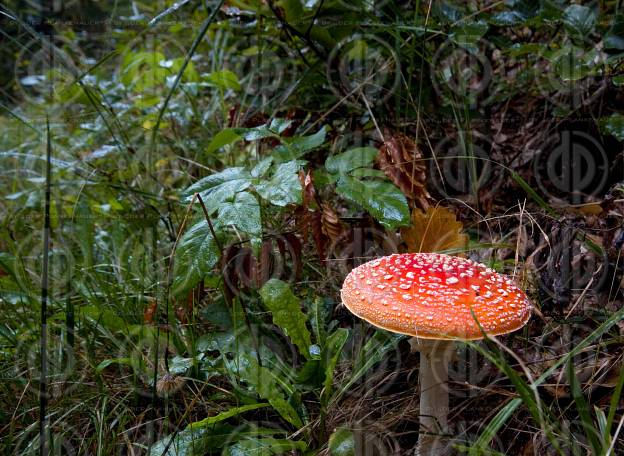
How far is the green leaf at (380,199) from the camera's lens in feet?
6.23

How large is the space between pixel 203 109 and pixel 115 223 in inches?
63.5

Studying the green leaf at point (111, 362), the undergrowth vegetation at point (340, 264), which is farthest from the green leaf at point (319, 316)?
the green leaf at point (111, 362)

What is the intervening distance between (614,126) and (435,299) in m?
1.39

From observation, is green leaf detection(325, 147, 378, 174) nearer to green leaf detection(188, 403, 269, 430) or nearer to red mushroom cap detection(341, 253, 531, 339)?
red mushroom cap detection(341, 253, 531, 339)

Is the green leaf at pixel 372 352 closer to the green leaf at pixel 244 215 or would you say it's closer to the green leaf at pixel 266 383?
the green leaf at pixel 266 383

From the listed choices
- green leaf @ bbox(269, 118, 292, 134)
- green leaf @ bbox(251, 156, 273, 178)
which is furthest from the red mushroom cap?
green leaf @ bbox(269, 118, 292, 134)

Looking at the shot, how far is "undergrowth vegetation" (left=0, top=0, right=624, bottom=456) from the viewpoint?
183 centimetres

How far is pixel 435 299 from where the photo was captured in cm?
154

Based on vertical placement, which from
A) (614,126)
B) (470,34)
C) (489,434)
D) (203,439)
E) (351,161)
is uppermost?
(470,34)

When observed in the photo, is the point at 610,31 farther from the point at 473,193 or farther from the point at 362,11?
the point at 362,11

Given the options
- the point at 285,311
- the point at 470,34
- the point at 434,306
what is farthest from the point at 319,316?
the point at 470,34

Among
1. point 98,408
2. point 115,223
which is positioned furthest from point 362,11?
point 98,408

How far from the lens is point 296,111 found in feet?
9.07

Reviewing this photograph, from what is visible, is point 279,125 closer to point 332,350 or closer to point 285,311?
point 285,311
